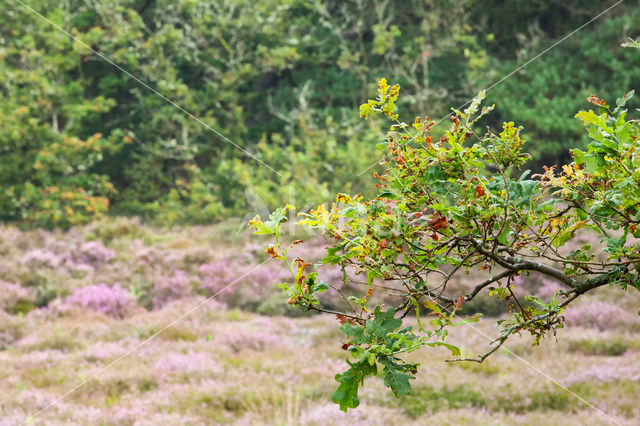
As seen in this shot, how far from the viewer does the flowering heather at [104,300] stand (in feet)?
26.4

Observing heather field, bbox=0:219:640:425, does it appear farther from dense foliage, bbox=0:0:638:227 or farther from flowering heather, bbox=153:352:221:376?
dense foliage, bbox=0:0:638:227

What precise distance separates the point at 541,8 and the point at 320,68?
18.4ft

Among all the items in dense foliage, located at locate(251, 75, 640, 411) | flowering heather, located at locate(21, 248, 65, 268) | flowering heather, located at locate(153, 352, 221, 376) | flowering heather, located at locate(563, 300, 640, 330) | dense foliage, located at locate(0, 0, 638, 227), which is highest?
dense foliage, located at locate(0, 0, 638, 227)

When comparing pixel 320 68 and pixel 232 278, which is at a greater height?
pixel 320 68

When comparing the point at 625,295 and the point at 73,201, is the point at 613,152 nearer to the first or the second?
the point at 625,295

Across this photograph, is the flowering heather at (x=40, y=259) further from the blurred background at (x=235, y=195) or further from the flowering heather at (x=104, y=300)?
the flowering heather at (x=104, y=300)

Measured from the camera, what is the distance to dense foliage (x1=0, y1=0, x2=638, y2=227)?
41.6ft

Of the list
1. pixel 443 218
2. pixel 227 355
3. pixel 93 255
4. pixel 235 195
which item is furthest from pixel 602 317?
pixel 235 195

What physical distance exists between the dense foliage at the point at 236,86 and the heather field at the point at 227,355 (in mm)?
3235

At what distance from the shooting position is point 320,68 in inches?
633

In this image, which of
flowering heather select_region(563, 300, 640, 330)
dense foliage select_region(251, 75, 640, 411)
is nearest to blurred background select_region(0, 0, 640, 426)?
flowering heather select_region(563, 300, 640, 330)

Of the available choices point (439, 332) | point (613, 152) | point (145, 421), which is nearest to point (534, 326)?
point (439, 332)

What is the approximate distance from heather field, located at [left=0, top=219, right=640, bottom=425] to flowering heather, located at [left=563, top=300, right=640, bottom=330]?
0.02 m

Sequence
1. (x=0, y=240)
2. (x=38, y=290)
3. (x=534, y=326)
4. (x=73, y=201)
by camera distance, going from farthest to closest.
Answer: (x=73, y=201), (x=0, y=240), (x=38, y=290), (x=534, y=326)
